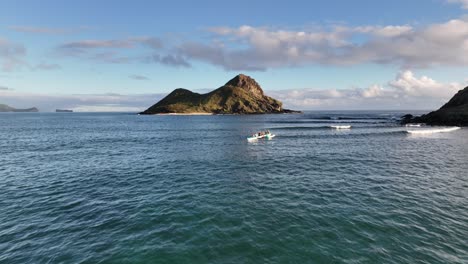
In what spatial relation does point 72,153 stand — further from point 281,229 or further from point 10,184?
point 281,229

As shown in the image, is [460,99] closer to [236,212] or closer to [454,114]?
[454,114]

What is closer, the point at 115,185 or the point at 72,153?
the point at 115,185

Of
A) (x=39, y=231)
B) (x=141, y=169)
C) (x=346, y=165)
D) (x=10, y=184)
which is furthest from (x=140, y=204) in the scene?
(x=346, y=165)

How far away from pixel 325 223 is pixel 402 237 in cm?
534

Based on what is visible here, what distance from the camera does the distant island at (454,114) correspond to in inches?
4424

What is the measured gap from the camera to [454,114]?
11556cm

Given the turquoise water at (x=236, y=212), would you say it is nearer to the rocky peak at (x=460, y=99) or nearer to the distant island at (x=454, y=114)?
the distant island at (x=454, y=114)

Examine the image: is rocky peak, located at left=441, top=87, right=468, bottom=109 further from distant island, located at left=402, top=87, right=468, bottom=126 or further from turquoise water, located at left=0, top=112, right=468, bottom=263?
turquoise water, located at left=0, top=112, right=468, bottom=263

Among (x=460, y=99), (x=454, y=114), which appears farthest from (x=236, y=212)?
(x=460, y=99)

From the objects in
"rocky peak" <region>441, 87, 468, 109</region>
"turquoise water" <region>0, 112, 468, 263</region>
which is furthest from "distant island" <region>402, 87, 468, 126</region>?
"turquoise water" <region>0, 112, 468, 263</region>

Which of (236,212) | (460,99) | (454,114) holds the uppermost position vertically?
(460,99)

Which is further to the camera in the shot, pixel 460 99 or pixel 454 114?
pixel 460 99

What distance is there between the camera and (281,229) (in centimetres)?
1969

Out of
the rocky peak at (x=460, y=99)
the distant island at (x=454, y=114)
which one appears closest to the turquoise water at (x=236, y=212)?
the distant island at (x=454, y=114)
